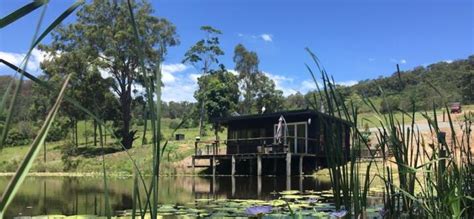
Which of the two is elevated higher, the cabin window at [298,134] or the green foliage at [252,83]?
the green foliage at [252,83]

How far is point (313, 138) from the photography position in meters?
23.4

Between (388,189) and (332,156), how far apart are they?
569 mm

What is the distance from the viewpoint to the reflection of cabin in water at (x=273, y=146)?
2138 centimetres

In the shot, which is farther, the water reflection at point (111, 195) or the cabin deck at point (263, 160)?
the cabin deck at point (263, 160)

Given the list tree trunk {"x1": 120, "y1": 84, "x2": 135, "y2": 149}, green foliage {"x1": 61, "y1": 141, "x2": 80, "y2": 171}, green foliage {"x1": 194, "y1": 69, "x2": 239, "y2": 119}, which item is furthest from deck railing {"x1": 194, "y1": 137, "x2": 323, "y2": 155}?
green foliage {"x1": 194, "y1": 69, "x2": 239, "y2": 119}

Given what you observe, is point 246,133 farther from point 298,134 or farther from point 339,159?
point 339,159

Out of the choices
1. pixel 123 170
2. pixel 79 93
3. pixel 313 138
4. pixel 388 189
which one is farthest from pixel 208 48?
pixel 388 189

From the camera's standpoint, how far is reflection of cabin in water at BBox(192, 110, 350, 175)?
2138cm

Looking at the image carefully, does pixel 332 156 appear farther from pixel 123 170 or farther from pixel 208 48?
pixel 208 48

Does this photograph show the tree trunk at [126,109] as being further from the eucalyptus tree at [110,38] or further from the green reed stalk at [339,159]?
the green reed stalk at [339,159]

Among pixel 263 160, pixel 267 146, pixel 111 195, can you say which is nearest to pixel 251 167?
pixel 263 160

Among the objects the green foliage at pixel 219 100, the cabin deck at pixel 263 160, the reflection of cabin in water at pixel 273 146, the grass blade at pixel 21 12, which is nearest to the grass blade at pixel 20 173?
the grass blade at pixel 21 12

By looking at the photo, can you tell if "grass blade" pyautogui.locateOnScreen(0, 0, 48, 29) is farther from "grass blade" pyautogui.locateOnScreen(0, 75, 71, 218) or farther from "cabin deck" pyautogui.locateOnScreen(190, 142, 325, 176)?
"cabin deck" pyautogui.locateOnScreen(190, 142, 325, 176)

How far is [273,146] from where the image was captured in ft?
69.8
